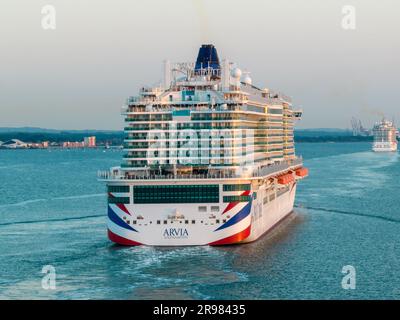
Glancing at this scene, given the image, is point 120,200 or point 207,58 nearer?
point 120,200

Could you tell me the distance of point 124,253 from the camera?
168 feet

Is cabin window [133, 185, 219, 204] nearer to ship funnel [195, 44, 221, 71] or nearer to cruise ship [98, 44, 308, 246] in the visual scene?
cruise ship [98, 44, 308, 246]

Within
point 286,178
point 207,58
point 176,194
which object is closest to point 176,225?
point 176,194

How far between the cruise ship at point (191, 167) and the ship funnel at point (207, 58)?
71 cm

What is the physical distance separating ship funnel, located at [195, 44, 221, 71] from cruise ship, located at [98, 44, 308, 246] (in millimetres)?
707

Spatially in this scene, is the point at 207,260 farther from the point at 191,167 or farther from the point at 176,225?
the point at 191,167

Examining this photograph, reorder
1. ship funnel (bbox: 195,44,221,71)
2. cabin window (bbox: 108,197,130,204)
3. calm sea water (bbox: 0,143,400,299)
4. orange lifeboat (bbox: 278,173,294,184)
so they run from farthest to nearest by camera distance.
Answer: orange lifeboat (bbox: 278,173,294,184) < ship funnel (bbox: 195,44,221,71) < cabin window (bbox: 108,197,130,204) < calm sea water (bbox: 0,143,400,299)

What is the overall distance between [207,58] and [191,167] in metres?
13.7

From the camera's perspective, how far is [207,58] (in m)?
65.8

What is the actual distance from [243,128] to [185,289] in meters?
18.1

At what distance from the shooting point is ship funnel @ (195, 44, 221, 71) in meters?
65.1

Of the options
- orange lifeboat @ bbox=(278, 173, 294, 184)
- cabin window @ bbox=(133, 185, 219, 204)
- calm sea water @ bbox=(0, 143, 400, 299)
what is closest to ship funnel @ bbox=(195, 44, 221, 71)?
orange lifeboat @ bbox=(278, 173, 294, 184)

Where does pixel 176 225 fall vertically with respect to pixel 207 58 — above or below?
below
